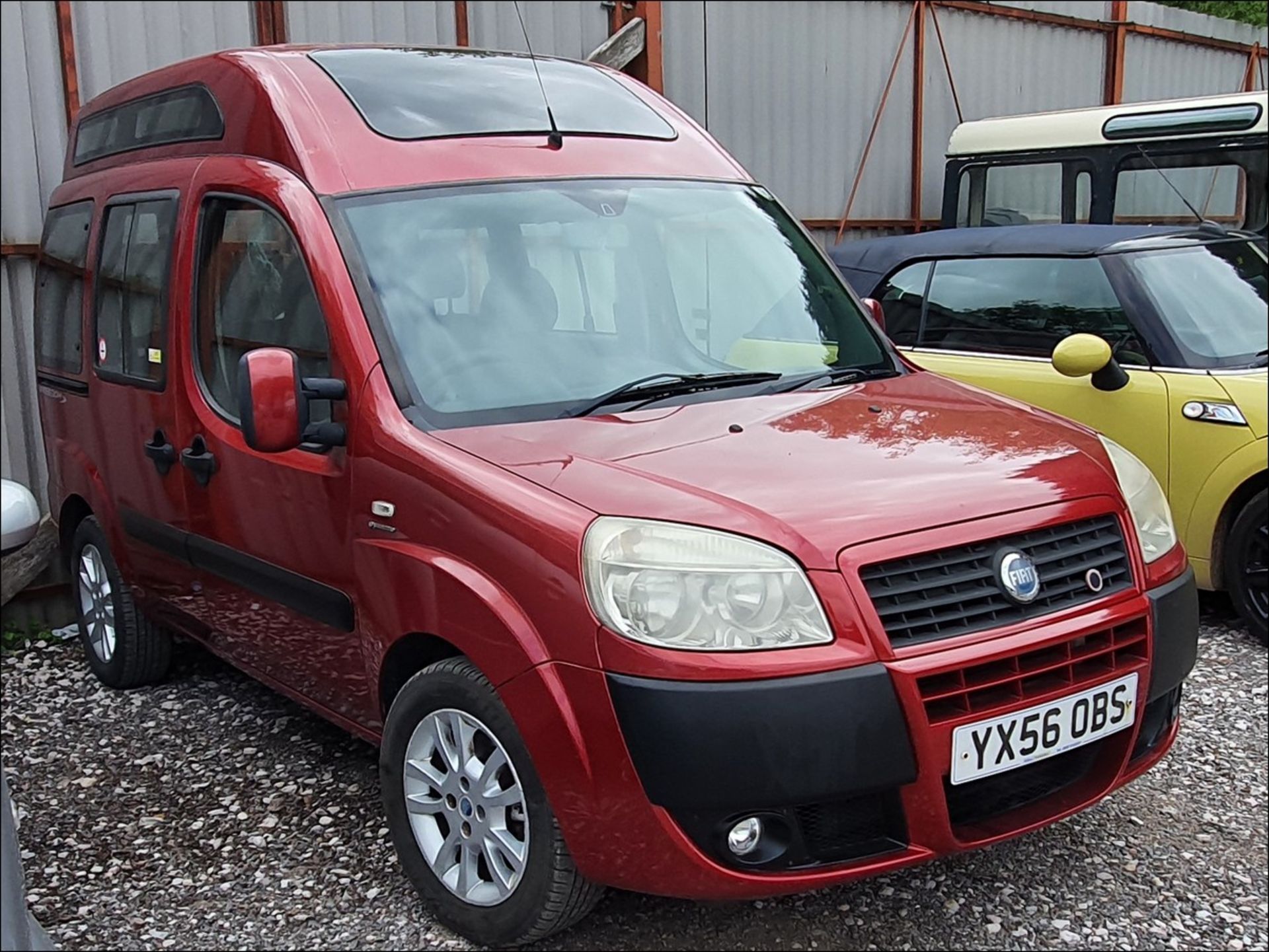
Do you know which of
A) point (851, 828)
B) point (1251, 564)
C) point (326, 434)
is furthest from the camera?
point (1251, 564)

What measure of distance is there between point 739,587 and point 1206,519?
3356mm

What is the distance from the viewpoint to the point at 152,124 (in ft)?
14.8

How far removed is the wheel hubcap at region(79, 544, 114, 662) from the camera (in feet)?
16.5

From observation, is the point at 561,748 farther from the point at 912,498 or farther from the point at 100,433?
the point at 100,433

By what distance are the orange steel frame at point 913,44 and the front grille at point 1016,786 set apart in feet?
16.3

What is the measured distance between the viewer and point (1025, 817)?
2.80 meters

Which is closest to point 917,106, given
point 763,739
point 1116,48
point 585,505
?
point 1116,48

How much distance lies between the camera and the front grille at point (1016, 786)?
2697 mm

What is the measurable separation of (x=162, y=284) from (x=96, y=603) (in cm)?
158

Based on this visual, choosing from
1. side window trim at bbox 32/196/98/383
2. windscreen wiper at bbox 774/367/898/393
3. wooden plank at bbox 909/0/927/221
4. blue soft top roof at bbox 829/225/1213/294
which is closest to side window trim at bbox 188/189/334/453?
side window trim at bbox 32/196/98/383

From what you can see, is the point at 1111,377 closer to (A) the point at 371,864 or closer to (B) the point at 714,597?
(B) the point at 714,597

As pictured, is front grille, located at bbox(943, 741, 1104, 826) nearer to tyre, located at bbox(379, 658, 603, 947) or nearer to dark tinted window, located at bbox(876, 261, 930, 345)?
tyre, located at bbox(379, 658, 603, 947)

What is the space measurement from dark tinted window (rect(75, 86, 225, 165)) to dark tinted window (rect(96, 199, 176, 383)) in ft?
0.81

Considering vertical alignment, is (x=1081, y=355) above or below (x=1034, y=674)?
above
